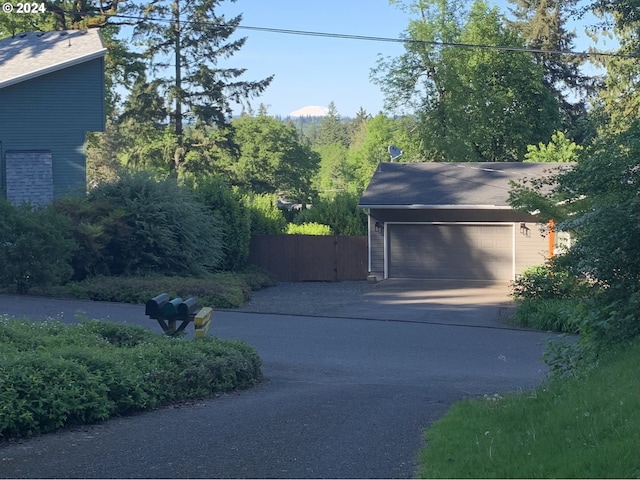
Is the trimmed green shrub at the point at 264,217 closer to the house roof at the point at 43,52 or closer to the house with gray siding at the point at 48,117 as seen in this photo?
the house with gray siding at the point at 48,117

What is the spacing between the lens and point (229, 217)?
102 ft

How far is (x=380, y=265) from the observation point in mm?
32438

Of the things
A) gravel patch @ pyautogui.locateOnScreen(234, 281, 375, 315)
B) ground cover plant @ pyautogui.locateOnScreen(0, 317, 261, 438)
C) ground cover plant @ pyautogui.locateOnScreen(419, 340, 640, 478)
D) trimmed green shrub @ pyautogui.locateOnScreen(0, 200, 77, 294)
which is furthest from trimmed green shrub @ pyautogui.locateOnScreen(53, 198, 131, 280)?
ground cover plant @ pyautogui.locateOnScreen(419, 340, 640, 478)

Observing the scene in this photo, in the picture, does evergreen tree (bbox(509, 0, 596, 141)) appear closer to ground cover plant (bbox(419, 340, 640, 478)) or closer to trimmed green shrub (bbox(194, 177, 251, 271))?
trimmed green shrub (bbox(194, 177, 251, 271))

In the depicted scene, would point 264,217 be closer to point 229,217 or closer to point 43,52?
point 229,217

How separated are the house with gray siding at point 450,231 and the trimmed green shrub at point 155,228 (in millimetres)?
7007

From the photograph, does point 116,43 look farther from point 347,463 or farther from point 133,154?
point 347,463

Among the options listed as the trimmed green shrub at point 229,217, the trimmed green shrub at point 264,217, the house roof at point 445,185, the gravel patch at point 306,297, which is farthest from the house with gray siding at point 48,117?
the house roof at point 445,185

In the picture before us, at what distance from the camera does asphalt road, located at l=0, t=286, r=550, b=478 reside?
641 cm

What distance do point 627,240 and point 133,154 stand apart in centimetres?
4025

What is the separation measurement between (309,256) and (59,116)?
10.6 meters

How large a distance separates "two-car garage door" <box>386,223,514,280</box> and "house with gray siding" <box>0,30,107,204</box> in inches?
456

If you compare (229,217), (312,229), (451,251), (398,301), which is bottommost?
(398,301)

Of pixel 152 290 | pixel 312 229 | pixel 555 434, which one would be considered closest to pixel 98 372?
pixel 555 434
